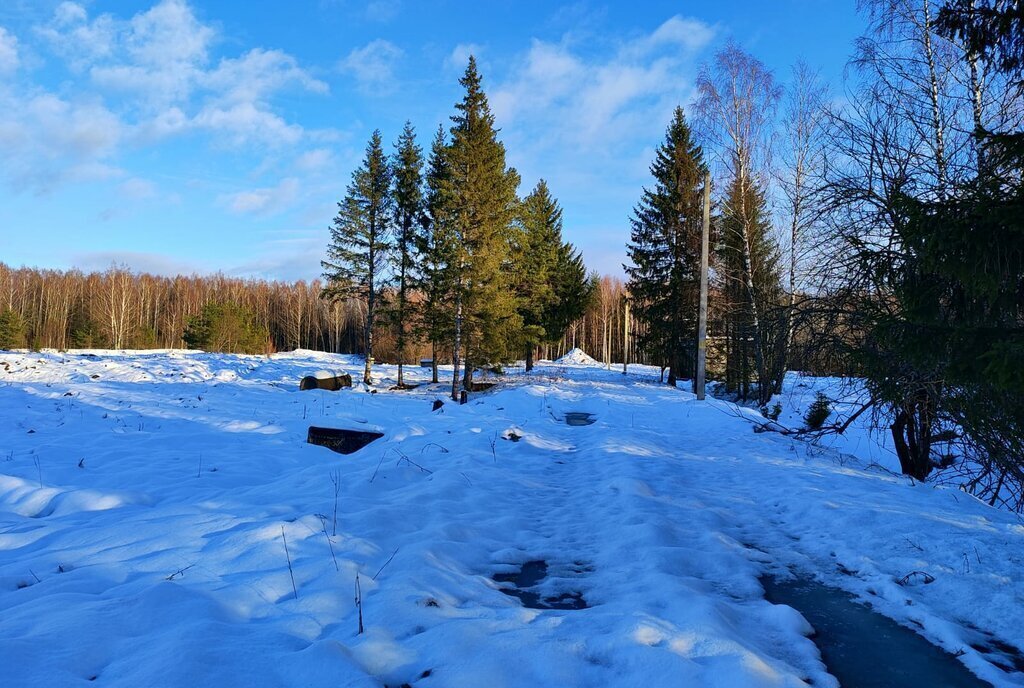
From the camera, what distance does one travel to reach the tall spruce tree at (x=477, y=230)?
63.9 ft

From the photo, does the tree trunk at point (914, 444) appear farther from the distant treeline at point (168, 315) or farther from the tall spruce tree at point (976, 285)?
the distant treeline at point (168, 315)

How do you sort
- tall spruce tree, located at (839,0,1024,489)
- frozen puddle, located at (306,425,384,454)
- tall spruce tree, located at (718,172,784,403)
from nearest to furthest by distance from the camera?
tall spruce tree, located at (839,0,1024,489), frozen puddle, located at (306,425,384,454), tall spruce tree, located at (718,172,784,403)

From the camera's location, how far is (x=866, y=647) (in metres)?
2.74

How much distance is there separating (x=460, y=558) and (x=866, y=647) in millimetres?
2636

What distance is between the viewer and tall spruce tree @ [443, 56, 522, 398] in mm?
19469

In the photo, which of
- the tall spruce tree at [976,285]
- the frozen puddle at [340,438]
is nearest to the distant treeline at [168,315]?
the frozen puddle at [340,438]

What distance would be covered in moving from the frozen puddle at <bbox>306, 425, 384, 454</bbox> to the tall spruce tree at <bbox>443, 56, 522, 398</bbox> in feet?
34.3

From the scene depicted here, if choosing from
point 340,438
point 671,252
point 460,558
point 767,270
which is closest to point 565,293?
point 671,252

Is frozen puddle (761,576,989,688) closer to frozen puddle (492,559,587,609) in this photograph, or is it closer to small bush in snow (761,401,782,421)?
frozen puddle (492,559,587,609)

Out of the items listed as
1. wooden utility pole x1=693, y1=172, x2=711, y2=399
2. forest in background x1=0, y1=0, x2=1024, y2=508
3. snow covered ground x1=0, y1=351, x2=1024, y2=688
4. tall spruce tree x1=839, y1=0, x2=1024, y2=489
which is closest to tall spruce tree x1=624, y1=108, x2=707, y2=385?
forest in background x1=0, y1=0, x2=1024, y2=508

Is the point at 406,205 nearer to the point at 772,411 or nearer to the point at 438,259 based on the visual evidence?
the point at 438,259

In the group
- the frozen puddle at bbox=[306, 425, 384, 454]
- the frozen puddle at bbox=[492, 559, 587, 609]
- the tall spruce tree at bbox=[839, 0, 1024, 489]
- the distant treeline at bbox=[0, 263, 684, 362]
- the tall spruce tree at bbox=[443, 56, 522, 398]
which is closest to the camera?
the tall spruce tree at bbox=[839, 0, 1024, 489]

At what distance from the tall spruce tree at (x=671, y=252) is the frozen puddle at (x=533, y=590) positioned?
61.5 feet

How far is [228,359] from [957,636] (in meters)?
33.9
